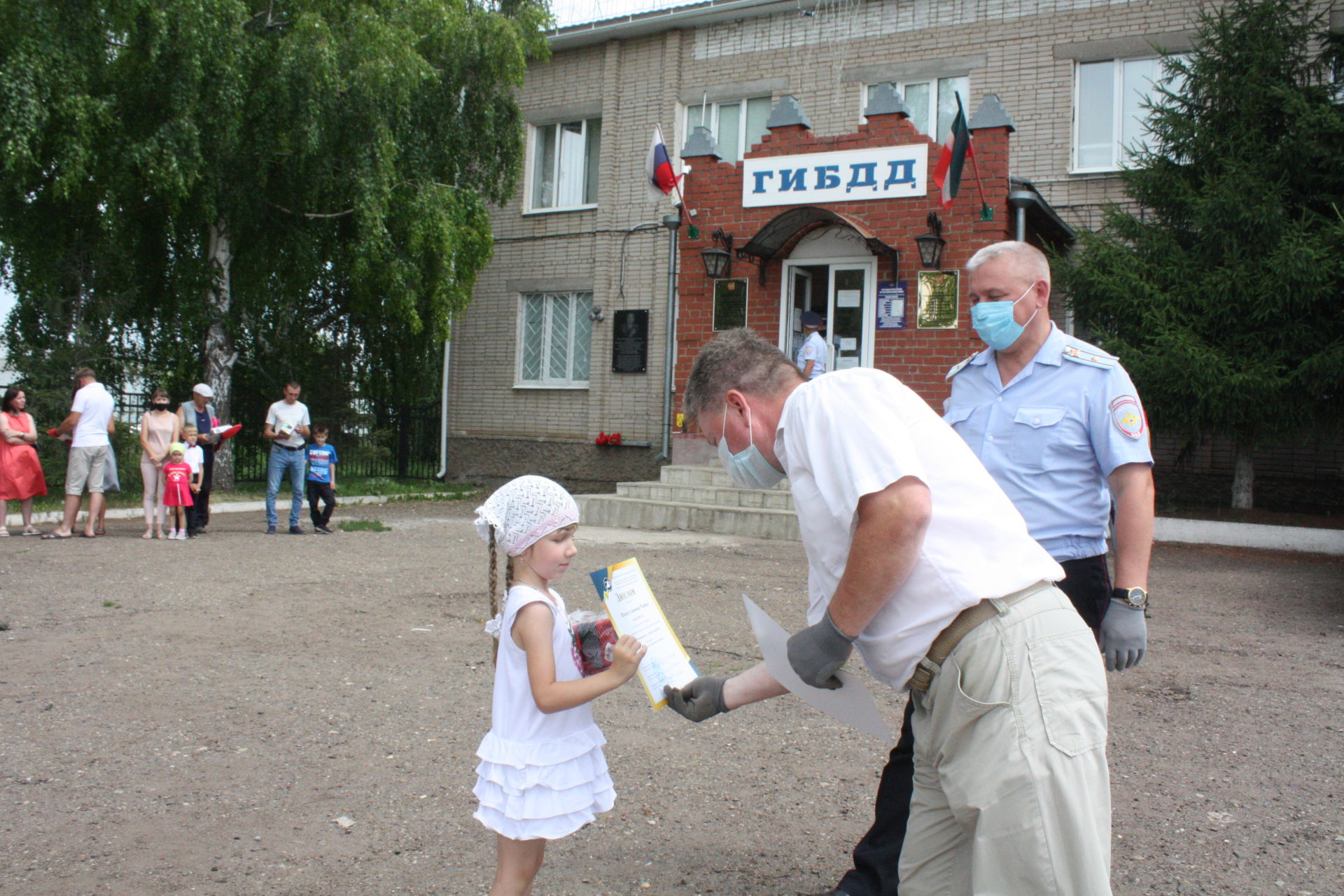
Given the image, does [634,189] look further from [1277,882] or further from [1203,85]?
Result: [1277,882]

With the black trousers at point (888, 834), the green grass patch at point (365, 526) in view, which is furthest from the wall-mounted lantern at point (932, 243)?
the black trousers at point (888, 834)

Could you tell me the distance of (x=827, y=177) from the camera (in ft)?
48.4

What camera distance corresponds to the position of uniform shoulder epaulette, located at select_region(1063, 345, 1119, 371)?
3219 millimetres

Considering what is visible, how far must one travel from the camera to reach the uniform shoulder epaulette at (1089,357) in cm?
322

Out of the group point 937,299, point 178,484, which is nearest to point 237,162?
point 178,484

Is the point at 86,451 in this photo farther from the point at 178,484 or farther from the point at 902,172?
the point at 902,172

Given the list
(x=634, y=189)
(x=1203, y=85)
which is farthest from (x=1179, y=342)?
(x=634, y=189)

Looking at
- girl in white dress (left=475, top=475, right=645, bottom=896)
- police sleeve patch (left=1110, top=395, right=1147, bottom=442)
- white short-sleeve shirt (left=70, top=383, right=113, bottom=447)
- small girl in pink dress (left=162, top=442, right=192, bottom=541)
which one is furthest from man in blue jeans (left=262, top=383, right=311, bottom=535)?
police sleeve patch (left=1110, top=395, right=1147, bottom=442)

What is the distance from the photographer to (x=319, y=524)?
12.1 m

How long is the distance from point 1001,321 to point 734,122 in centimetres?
1525

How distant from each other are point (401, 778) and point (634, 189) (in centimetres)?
1509

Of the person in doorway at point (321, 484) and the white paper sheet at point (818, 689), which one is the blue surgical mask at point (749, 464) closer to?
the white paper sheet at point (818, 689)

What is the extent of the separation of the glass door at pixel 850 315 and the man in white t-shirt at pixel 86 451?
9.22 m

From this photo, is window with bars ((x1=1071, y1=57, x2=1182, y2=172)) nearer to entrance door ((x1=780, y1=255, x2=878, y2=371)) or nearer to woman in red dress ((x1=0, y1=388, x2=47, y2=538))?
entrance door ((x1=780, y1=255, x2=878, y2=371))
